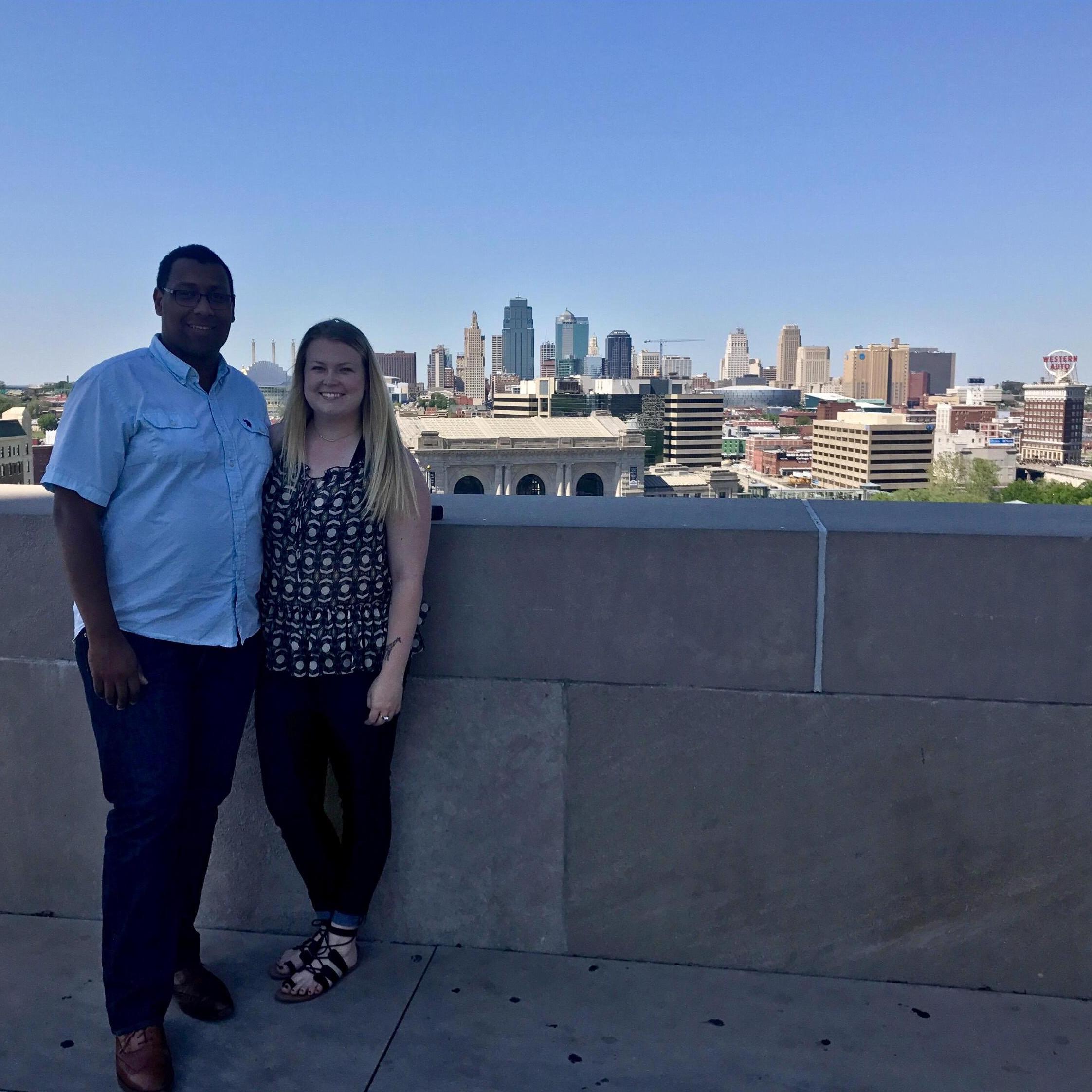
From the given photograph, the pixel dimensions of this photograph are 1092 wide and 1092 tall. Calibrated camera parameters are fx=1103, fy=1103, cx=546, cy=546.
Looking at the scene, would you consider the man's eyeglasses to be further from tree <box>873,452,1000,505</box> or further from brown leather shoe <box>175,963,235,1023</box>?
tree <box>873,452,1000,505</box>

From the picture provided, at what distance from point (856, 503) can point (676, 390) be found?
165m

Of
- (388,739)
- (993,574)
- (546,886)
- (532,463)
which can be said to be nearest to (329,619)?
(388,739)

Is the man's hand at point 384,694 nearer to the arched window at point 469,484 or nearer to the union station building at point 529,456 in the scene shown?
the union station building at point 529,456

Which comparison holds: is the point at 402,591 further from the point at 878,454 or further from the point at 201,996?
the point at 878,454

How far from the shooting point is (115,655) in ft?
→ 6.32

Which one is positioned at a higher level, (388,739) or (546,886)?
(388,739)

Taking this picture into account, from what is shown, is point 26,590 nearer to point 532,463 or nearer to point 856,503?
point 856,503

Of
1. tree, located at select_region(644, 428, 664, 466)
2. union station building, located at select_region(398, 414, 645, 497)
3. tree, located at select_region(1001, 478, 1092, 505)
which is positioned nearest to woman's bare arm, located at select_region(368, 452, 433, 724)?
tree, located at select_region(1001, 478, 1092, 505)

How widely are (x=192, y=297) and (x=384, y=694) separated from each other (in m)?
0.84

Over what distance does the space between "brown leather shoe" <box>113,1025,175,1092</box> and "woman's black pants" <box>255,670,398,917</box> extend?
47cm

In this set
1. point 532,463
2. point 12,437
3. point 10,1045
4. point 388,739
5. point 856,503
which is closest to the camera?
point 10,1045

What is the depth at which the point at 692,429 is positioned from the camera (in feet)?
399

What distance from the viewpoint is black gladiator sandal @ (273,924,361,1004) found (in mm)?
2285

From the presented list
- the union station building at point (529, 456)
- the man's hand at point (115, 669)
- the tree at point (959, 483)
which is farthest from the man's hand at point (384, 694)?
the union station building at point (529, 456)
